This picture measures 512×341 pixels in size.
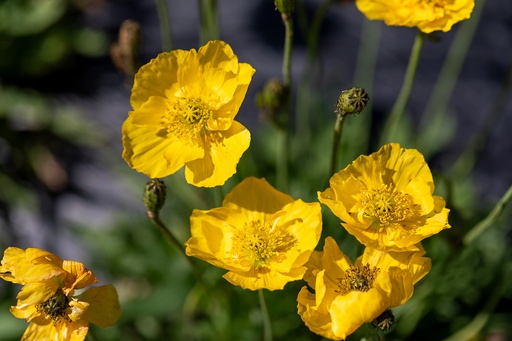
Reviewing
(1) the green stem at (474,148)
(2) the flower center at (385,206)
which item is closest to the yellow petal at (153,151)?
(2) the flower center at (385,206)

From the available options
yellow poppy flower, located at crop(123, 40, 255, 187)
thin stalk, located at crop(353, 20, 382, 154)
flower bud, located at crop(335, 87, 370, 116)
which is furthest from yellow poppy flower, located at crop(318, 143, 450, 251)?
thin stalk, located at crop(353, 20, 382, 154)

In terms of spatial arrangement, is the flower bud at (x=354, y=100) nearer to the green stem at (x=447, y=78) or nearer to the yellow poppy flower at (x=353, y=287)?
the yellow poppy flower at (x=353, y=287)

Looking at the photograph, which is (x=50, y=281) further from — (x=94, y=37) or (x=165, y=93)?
(x=94, y=37)

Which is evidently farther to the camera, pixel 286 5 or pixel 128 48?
pixel 128 48

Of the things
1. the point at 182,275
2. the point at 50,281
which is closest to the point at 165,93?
the point at 50,281

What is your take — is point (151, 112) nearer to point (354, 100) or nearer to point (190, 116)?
point (190, 116)

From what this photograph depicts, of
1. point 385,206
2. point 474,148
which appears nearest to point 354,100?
point 385,206
